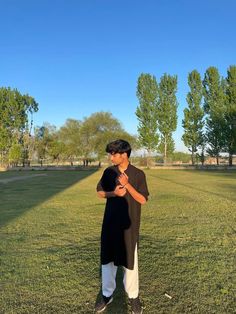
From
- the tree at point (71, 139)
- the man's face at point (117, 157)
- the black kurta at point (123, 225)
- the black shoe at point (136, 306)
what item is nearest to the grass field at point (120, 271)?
the black shoe at point (136, 306)

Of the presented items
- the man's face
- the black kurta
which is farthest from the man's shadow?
the man's face

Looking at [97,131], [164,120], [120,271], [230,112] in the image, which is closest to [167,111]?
[164,120]

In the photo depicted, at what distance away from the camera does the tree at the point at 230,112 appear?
4719cm

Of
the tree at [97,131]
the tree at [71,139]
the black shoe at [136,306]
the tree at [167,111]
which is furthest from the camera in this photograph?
the tree at [71,139]

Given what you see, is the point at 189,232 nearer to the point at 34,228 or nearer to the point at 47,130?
the point at 34,228

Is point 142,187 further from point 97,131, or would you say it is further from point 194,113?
point 97,131

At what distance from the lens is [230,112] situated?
4725 centimetres

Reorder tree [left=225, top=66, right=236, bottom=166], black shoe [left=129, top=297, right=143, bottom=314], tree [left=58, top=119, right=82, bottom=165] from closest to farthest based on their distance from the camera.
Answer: black shoe [left=129, top=297, right=143, bottom=314] < tree [left=225, top=66, right=236, bottom=166] < tree [left=58, top=119, right=82, bottom=165]

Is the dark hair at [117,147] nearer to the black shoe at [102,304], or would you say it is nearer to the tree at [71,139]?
the black shoe at [102,304]

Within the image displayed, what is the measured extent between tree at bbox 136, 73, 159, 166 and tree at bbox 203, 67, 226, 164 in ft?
24.6

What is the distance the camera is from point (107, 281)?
11.1 feet

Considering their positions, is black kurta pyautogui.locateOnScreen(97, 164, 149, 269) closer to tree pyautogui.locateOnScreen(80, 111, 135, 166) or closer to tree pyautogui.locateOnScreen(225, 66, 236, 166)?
tree pyautogui.locateOnScreen(225, 66, 236, 166)

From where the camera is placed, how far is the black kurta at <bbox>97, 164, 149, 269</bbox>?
3271mm

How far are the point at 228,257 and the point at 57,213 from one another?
209 inches
